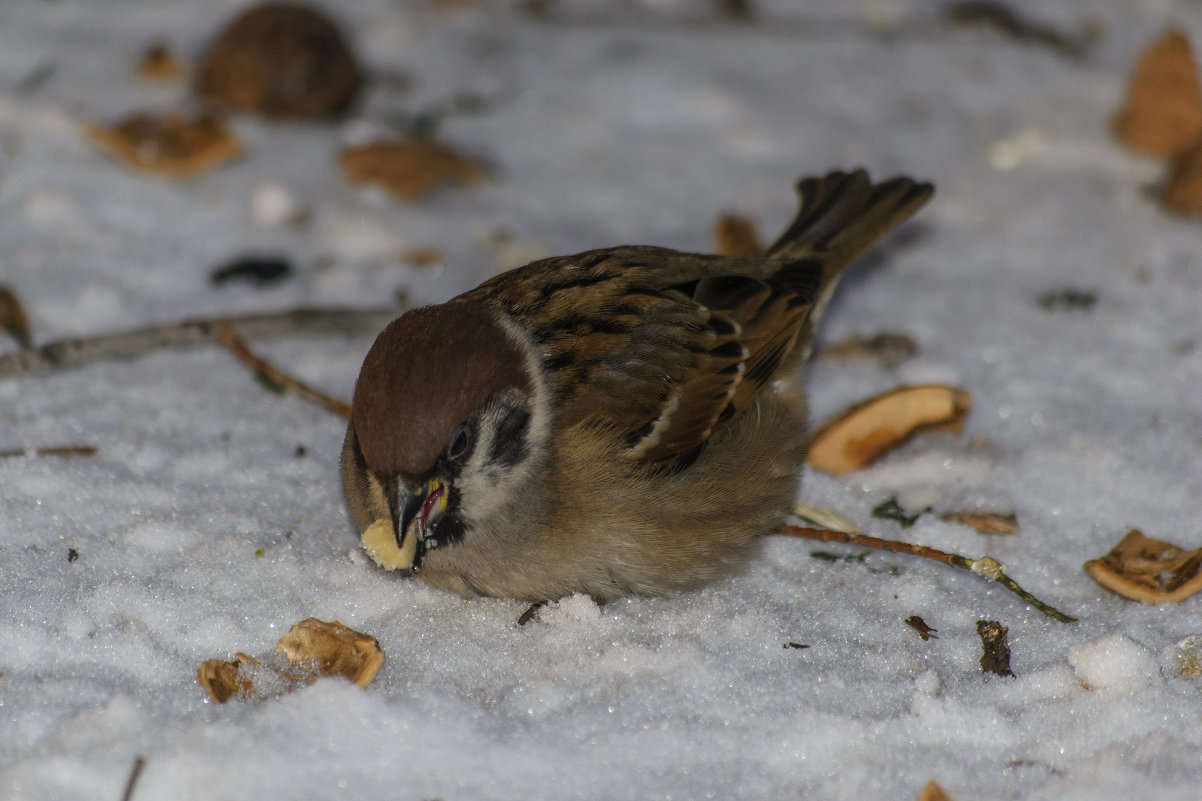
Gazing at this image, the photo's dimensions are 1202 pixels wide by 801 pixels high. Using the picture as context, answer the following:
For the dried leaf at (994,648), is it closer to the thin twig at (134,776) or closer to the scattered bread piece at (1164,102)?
the thin twig at (134,776)

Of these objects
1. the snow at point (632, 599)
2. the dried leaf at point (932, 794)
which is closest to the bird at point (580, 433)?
the snow at point (632, 599)

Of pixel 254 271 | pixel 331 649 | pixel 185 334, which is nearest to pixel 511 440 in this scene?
pixel 331 649

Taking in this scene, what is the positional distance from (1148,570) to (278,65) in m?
3.56

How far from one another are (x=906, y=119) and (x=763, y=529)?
102 inches

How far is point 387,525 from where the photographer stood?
105 inches

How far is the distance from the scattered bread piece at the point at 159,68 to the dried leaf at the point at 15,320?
148cm

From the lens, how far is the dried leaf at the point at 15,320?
11.9 feet

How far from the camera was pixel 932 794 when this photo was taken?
2.23 metres

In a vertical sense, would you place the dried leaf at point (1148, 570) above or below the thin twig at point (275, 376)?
above

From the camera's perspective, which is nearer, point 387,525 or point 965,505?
A: point 387,525

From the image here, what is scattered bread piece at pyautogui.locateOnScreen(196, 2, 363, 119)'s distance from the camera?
4590 mm

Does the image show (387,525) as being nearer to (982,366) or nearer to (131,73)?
(982,366)

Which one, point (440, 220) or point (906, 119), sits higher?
point (906, 119)

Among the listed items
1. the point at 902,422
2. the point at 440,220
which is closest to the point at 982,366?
the point at 902,422
